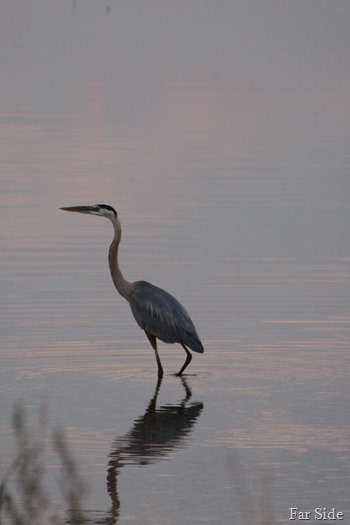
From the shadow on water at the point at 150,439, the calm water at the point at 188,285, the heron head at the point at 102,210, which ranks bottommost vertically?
the shadow on water at the point at 150,439

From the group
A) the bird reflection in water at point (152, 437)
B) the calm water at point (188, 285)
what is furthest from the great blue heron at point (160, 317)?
the bird reflection in water at point (152, 437)

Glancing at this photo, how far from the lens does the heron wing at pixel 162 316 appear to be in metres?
11.8

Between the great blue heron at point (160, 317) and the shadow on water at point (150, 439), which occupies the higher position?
the great blue heron at point (160, 317)

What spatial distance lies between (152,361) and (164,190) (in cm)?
812

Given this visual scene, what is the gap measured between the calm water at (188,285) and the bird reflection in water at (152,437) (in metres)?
0.02

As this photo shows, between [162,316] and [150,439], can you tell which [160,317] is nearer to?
[162,316]

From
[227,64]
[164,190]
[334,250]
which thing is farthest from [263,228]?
[227,64]

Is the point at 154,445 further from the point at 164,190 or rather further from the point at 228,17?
the point at 228,17

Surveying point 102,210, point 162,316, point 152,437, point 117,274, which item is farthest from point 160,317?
point 152,437

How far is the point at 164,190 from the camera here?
20.1 m

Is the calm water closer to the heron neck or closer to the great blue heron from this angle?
the great blue heron

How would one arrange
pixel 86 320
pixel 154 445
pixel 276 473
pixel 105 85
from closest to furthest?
pixel 276 473 < pixel 154 445 < pixel 86 320 < pixel 105 85

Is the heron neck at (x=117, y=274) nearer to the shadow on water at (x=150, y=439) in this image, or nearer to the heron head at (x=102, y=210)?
the heron head at (x=102, y=210)

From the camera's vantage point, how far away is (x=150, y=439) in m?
9.91
